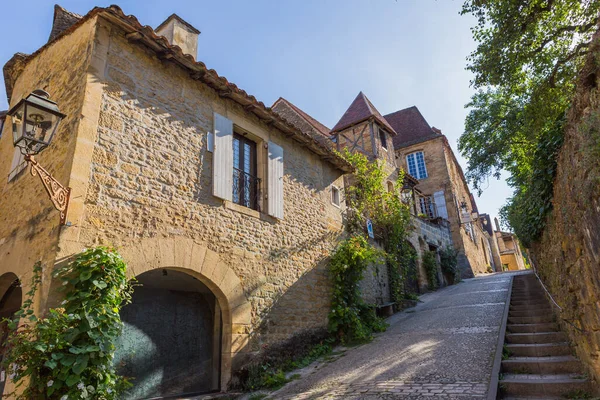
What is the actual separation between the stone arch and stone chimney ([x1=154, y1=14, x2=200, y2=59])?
4.06 m

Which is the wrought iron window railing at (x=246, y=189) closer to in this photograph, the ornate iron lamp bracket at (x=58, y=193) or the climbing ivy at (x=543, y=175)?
the ornate iron lamp bracket at (x=58, y=193)

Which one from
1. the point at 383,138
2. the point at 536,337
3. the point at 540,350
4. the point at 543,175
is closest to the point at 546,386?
the point at 540,350

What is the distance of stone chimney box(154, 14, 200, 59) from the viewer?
711cm

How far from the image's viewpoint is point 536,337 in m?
5.48

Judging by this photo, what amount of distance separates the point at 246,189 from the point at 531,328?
5365 mm

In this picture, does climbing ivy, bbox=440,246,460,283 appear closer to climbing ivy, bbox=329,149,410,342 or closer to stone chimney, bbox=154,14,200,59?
climbing ivy, bbox=329,149,410,342

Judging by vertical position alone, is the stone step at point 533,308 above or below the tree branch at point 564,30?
below

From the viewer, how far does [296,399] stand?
4758mm

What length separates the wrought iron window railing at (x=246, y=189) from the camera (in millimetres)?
6609

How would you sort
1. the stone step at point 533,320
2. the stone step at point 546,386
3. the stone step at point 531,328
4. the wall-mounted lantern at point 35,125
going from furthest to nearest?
the stone step at point 533,320 < the stone step at point 531,328 < the stone step at point 546,386 < the wall-mounted lantern at point 35,125

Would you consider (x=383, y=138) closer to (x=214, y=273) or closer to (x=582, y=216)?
(x=214, y=273)

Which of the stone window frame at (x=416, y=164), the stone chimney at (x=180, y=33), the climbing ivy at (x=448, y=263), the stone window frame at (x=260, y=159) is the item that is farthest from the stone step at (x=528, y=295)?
the stone window frame at (x=416, y=164)

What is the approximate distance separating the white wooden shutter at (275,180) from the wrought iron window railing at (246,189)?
26cm

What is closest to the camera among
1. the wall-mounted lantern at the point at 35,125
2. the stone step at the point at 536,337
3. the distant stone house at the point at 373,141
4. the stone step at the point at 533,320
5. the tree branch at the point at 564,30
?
the wall-mounted lantern at the point at 35,125
